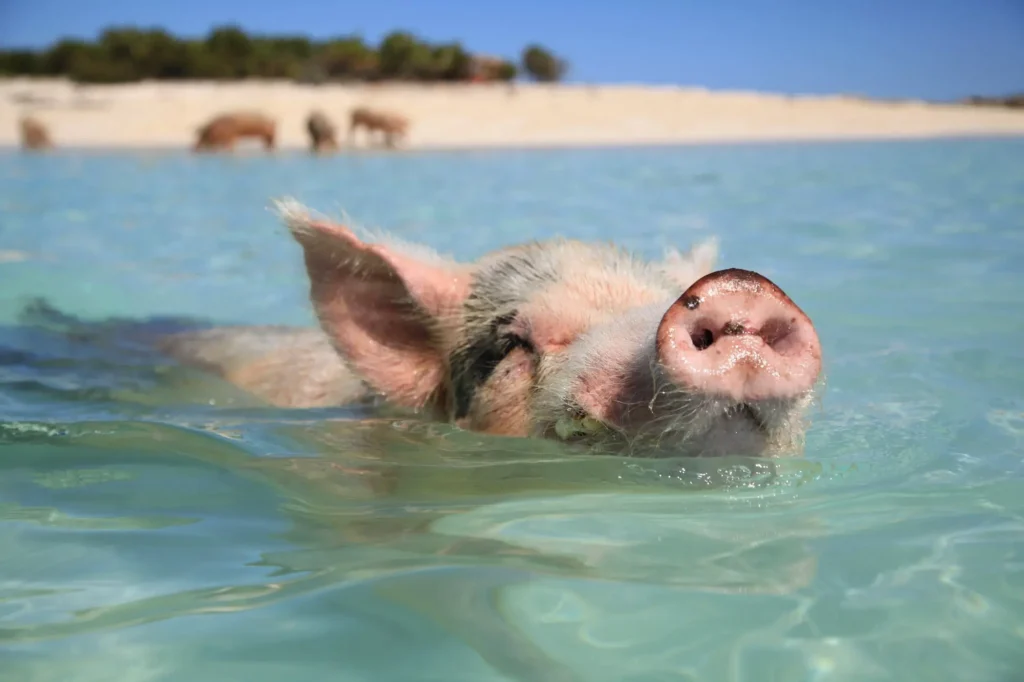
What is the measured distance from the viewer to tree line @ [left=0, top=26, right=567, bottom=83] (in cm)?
4878

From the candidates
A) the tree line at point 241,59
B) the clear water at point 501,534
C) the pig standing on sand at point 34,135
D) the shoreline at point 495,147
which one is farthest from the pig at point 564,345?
the tree line at point 241,59

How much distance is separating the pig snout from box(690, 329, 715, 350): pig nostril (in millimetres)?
50

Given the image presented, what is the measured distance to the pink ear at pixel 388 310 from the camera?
155 inches

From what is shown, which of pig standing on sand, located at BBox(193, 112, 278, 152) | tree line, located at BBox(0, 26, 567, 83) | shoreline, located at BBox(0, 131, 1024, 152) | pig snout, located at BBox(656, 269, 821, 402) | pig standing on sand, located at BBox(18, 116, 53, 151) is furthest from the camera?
tree line, located at BBox(0, 26, 567, 83)

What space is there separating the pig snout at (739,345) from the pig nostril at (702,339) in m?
0.05

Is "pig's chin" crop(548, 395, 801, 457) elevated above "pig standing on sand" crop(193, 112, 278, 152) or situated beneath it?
situated beneath

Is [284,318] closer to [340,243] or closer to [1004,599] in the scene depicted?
[340,243]

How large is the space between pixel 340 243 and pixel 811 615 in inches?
90.9

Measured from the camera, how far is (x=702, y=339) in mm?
2643

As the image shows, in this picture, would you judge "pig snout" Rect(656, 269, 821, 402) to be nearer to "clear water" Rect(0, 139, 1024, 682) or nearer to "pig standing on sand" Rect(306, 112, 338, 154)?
"clear water" Rect(0, 139, 1024, 682)

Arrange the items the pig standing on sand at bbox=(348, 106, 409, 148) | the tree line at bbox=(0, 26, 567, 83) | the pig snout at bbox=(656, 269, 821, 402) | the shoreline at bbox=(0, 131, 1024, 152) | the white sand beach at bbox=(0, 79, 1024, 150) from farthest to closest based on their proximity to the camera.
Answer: the tree line at bbox=(0, 26, 567, 83)
the white sand beach at bbox=(0, 79, 1024, 150)
the pig standing on sand at bbox=(348, 106, 409, 148)
the shoreline at bbox=(0, 131, 1024, 152)
the pig snout at bbox=(656, 269, 821, 402)

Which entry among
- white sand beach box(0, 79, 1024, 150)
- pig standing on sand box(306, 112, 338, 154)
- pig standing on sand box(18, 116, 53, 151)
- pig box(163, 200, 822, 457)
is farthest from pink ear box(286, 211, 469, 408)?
pig standing on sand box(18, 116, 53, 151)

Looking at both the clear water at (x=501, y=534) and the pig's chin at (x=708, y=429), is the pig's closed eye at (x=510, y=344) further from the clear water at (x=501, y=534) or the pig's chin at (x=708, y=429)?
the pig's chin at (x=708, y=429)

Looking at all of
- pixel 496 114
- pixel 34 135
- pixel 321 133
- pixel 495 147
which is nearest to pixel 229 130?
pixel 321 133
